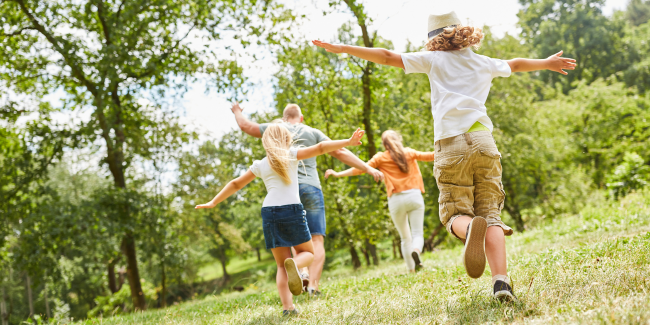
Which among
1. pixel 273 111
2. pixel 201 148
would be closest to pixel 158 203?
pixel 201 148

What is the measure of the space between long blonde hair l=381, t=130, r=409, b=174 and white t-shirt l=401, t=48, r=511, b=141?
9.46ft

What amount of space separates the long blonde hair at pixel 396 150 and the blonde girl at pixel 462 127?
9.41ft

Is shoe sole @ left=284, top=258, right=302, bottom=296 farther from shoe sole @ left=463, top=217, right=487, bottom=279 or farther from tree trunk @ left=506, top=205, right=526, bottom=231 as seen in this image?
tree trunk @ left=506, top=205, right=526, bottom=231

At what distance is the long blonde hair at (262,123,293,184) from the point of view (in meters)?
3.86

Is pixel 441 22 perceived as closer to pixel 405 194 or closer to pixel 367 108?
pixel 405 194

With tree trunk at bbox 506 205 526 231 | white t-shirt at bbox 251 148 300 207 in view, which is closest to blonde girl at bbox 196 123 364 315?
white t-shirt at bbox 251 148 300 207

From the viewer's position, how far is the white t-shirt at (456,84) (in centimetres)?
303

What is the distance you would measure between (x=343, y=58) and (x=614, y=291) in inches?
325

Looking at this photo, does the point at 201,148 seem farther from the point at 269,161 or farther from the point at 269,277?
the point at 269,277

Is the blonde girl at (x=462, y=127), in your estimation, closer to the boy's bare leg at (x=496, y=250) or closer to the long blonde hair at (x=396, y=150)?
the boy's bare leg at (x=496, y=250)

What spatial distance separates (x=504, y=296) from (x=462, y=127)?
1157 mm

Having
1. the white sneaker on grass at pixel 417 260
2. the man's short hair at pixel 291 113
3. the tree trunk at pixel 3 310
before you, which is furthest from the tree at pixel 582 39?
the tree trunk at pixel 3 310

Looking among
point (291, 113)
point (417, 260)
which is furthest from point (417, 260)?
point (291, 113)

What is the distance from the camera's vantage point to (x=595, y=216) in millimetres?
7875
